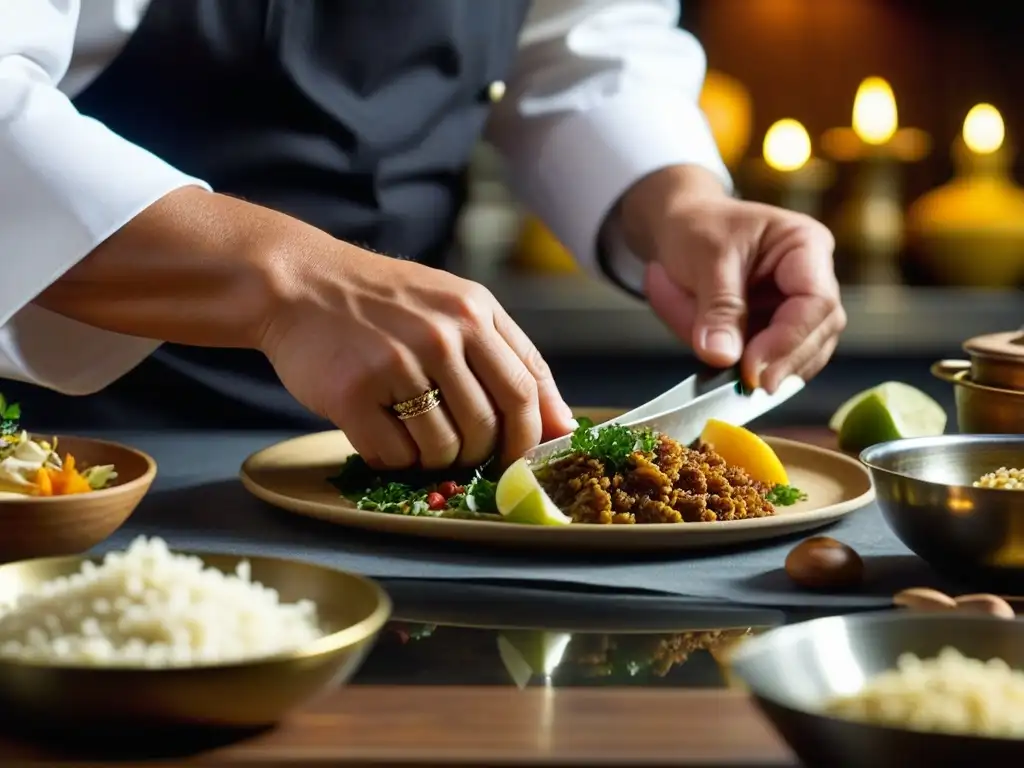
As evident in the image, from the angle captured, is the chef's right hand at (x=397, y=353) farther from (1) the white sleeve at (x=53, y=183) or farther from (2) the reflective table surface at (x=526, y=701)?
(2) the reflective table surface at (x=526, y=701)

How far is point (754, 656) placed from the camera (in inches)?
25.3

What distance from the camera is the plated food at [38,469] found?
981 mm

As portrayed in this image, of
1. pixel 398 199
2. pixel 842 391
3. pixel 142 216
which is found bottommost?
pixel 842 391

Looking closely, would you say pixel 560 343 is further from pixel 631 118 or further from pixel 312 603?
pixel 312 603

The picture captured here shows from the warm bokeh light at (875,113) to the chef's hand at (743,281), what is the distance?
4.80 ft

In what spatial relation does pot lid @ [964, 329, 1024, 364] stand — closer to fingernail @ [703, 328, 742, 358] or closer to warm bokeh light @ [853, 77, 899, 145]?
fingernail @ [703, 328, 742, 358]

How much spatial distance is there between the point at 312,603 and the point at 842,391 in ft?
6.82

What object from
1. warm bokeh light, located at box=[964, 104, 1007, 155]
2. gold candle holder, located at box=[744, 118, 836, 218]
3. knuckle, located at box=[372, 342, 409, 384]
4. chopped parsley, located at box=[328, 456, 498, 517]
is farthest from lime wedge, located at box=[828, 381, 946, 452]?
gold candle holder, located at box=[744, 118, 836, 218]

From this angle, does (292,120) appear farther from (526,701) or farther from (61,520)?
(526,701)

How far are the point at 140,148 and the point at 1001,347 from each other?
72 centimetres

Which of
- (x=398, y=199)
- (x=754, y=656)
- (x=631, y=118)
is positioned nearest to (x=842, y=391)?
(x=631, y=118)

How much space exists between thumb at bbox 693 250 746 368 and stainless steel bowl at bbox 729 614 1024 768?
736 millimetres

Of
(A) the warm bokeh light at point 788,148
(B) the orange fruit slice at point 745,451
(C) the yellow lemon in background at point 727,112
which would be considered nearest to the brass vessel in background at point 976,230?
(A) the warm bokeh light at point 788,148

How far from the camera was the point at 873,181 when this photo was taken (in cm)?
309
